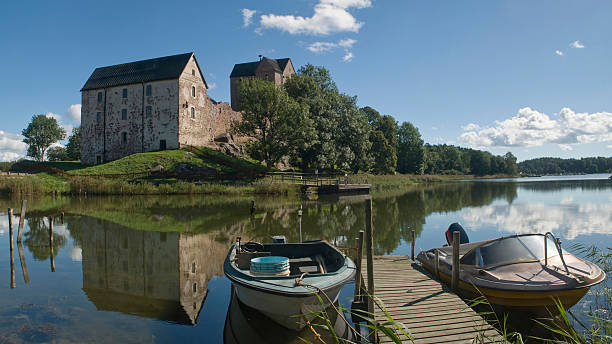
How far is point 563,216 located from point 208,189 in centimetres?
2533

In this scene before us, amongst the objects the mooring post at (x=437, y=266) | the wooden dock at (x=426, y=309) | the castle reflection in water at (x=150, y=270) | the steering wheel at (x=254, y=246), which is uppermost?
the steering wheel at (x=254, y=246)

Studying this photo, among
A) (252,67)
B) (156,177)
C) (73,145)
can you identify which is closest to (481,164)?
(252,67)

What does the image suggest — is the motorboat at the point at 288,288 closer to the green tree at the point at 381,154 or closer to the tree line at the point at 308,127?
the tree line at the point at 308,127

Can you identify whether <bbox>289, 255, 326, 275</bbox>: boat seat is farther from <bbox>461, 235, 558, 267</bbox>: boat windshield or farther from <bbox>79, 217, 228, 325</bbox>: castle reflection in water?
<bbox>461, 235, 558, 267</bbox>: boat windshield

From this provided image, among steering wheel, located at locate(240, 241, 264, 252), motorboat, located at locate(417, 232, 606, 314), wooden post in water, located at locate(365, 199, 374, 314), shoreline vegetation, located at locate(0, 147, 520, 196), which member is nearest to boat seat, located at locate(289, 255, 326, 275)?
steering wheel, located at locate(240, 241, 264, 252)

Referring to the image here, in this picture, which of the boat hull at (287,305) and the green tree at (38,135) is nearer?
the boat hull at (287,305)

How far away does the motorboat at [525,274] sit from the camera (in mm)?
6102

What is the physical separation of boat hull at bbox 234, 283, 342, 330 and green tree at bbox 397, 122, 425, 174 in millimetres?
69262

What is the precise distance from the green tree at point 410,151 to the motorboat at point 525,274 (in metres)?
66.9

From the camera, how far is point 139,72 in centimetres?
4206

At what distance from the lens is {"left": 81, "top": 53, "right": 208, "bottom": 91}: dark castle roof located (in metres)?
40.3

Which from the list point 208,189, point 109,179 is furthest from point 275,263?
point 109,179

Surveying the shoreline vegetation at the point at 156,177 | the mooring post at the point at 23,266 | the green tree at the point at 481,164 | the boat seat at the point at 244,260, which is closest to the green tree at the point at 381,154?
the shoreline vegetation at the point at 156,177

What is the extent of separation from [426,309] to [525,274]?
2027 millimetres
